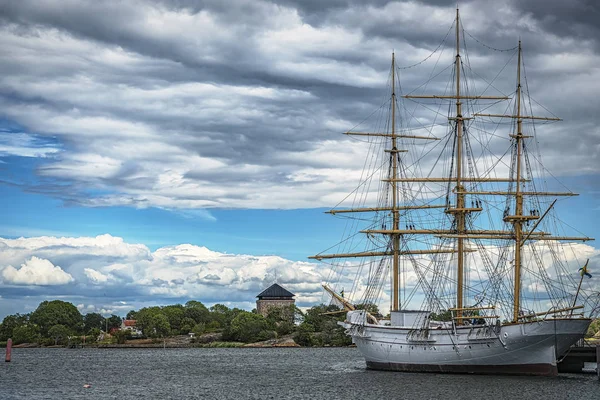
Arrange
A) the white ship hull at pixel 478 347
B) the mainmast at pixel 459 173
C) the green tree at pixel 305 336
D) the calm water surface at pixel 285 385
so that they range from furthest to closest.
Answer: the green tree at pixel 305 336
the mainmast at pixel 459 173
the white ship hull at pixel 478 347
the calm water surface at pixel 285 385

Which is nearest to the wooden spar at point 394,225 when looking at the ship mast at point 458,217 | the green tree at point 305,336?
the ship mast at point 458,217

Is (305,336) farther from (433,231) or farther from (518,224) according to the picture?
(518,224)

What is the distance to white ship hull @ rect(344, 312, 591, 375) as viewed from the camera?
75438 millimetres

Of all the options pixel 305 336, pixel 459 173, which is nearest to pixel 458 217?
pixel 459 173

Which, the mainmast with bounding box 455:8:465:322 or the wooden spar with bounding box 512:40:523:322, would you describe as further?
the mainmast with bounding box 455:8:465:322

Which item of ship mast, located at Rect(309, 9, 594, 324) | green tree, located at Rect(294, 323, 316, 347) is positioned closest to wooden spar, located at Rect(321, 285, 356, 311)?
ship mast, located at Rect(309, 9, 594, 324)

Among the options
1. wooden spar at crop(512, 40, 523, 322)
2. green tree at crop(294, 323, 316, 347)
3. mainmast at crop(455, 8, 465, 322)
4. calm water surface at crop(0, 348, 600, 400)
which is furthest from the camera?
green tree at crop(294, 323, 316, 347)

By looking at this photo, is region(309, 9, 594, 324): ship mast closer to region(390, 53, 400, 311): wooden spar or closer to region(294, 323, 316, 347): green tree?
region(390, 53, 400, 311): wooden spar

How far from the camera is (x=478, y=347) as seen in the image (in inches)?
3157

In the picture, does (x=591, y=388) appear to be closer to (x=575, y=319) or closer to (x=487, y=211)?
(x=575, y=319)

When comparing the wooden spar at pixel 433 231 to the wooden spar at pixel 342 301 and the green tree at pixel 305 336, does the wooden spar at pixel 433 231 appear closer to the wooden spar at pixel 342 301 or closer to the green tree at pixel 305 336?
the wooden spar at pixel 342 301

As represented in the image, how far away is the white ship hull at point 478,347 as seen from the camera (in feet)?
247

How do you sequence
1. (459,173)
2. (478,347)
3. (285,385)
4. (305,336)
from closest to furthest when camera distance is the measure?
1. (285,385)
2. (478,347)
3. (459,173)
4. (305,336)

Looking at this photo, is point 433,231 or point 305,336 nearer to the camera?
point 433,231
